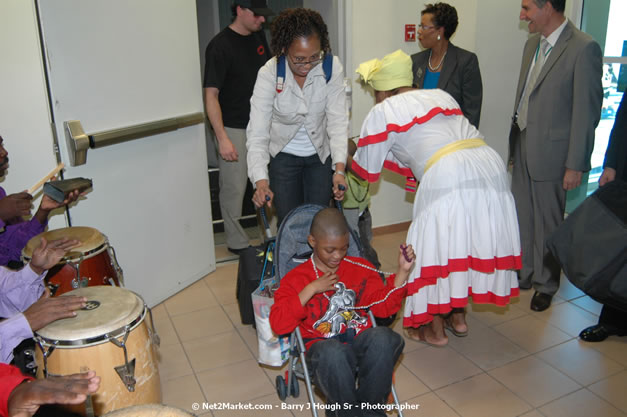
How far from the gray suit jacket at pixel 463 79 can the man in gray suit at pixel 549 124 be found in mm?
420

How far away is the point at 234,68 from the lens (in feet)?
12.0

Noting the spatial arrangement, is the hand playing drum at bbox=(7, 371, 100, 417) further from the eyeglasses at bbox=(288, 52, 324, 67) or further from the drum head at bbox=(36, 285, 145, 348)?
the eyeglasses at bbox=(288, 52, 324, 67)

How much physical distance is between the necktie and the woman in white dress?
0.87 meters

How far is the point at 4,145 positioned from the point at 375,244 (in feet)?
9.25

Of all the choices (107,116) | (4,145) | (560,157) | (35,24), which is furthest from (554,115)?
(4,145)

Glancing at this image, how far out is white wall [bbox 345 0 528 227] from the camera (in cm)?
405

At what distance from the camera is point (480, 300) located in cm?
257

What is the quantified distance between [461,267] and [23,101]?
7.70 feet

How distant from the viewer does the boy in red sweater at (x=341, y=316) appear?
1.97 meters

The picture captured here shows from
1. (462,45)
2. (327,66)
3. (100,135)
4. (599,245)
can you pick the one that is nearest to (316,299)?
(599,245)

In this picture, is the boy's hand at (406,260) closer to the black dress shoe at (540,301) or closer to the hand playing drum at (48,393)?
the hand playing drum at (48,393)

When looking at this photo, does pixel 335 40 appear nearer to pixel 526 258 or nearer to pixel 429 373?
pixel 526 258

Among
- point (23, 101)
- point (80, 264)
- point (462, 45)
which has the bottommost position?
point (80, 264)

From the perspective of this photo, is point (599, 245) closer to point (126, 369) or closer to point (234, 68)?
point (126, 369)
